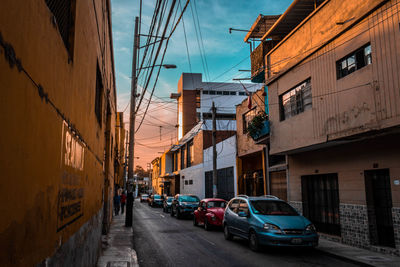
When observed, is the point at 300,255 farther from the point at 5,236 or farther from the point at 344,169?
the point at 5,236

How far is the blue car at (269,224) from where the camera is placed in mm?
9742

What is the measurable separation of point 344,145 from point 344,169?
2.94 feet

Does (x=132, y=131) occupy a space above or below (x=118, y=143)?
below

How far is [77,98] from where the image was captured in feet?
14.7

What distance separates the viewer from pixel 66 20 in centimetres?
390

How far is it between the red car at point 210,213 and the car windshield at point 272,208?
4.70 metres

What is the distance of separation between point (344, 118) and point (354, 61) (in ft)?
6.34

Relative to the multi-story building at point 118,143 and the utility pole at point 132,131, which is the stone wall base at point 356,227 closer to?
the utility pole at point 132,131

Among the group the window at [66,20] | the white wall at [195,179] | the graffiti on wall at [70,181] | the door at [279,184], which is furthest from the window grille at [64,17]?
the white wall at [195,179]

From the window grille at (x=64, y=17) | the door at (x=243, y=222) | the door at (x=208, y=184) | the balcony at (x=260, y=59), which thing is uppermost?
the balcony at (x=260, y=59)

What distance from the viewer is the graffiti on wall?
3488mm

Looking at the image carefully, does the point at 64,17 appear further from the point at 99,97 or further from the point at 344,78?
the point at 344,78

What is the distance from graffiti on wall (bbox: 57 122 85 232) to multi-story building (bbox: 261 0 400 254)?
7997mm

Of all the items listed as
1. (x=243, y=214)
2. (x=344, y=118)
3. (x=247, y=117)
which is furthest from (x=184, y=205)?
(x=344, y=118)
